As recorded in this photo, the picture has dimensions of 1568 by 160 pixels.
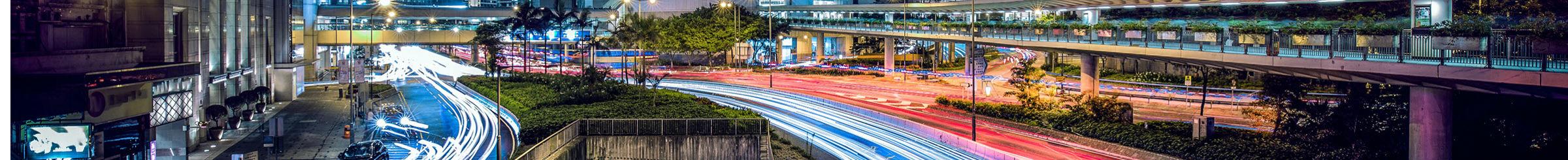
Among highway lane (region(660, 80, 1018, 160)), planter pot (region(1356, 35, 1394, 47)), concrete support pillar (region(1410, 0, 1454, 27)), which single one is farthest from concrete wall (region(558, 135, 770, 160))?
concrete support pillar (region(1410, 0, 1454, 27))

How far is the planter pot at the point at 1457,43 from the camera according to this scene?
25.6m

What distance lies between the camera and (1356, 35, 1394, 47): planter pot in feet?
89.4

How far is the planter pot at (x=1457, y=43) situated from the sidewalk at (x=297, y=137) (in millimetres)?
24437

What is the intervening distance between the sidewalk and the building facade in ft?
1.99

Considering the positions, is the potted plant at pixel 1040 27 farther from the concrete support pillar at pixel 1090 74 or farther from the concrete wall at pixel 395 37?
the concrete wall at pixel 395 37

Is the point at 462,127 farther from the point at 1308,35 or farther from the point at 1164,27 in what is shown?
the point at 1308,35

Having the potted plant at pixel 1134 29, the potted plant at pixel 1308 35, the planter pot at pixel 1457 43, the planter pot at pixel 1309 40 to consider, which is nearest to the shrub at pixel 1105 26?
the potted plant at pixel 1134 29

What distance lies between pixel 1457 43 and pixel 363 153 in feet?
75.3

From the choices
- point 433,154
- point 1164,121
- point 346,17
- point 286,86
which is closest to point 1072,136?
point 1164,121

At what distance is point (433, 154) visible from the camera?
3566cm

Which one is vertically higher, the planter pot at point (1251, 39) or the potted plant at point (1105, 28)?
the potted plant at point (1105, 28)

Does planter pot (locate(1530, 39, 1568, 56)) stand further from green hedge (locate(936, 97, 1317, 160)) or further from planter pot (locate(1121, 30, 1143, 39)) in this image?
planter pot (locate(1121, 30, 1143, 39))

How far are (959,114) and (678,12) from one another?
61.2 metres

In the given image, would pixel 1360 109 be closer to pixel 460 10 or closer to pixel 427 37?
pixel 427 37
